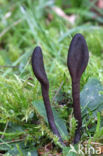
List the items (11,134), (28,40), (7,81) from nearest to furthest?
(11,134)
(7,81)
(28,40)

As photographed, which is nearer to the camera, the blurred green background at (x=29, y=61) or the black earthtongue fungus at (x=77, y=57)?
the black earthtongue fungus at (x=77, y=57)

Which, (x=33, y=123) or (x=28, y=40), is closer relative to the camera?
(x=33, y=123)

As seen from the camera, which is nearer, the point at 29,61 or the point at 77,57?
the point at 77,57

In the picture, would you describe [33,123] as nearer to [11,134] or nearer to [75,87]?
[11,134]

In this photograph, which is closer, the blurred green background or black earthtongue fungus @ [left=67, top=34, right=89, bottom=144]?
black earthtongue fungus @ [left=67, top=34, right=89, bottom=144]

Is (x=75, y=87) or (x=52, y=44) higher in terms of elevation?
(x=52, y=44)

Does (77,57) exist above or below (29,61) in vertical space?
below

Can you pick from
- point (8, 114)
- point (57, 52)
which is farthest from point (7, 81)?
point (57, 52)

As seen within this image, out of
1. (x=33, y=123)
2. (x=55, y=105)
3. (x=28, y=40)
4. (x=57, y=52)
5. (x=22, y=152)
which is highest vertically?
(x=28, y=40)

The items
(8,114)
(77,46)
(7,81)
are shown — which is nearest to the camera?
(77,46)
